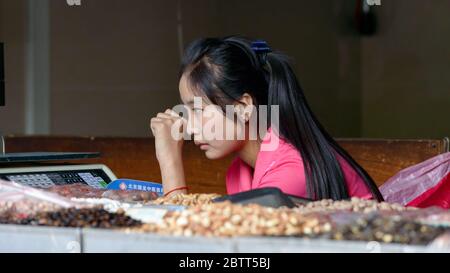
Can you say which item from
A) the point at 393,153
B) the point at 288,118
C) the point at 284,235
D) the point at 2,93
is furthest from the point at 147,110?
the point at 284,235

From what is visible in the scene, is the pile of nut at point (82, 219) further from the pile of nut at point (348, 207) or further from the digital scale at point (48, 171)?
the digital scale at point (48, 171)

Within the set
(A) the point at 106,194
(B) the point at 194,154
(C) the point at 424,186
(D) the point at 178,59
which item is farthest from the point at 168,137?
(D) the point at 178,59

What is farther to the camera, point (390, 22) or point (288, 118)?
point (390, 22)

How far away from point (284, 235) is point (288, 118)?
0.87 m

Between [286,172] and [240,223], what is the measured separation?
2.36 ft

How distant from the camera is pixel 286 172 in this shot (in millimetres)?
1974

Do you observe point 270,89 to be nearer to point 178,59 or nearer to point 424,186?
point 424,186

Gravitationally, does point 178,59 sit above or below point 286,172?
above

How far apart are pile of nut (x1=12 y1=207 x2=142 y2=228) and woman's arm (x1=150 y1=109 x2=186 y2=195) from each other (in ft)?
2.35

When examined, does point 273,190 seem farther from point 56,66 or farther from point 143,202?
point 56,66

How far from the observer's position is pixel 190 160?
3.87 meters

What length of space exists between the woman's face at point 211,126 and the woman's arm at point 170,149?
137 millimetres

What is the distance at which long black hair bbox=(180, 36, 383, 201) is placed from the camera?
2020 mm

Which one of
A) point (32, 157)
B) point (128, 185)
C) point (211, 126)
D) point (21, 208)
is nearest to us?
point (21, 208)
